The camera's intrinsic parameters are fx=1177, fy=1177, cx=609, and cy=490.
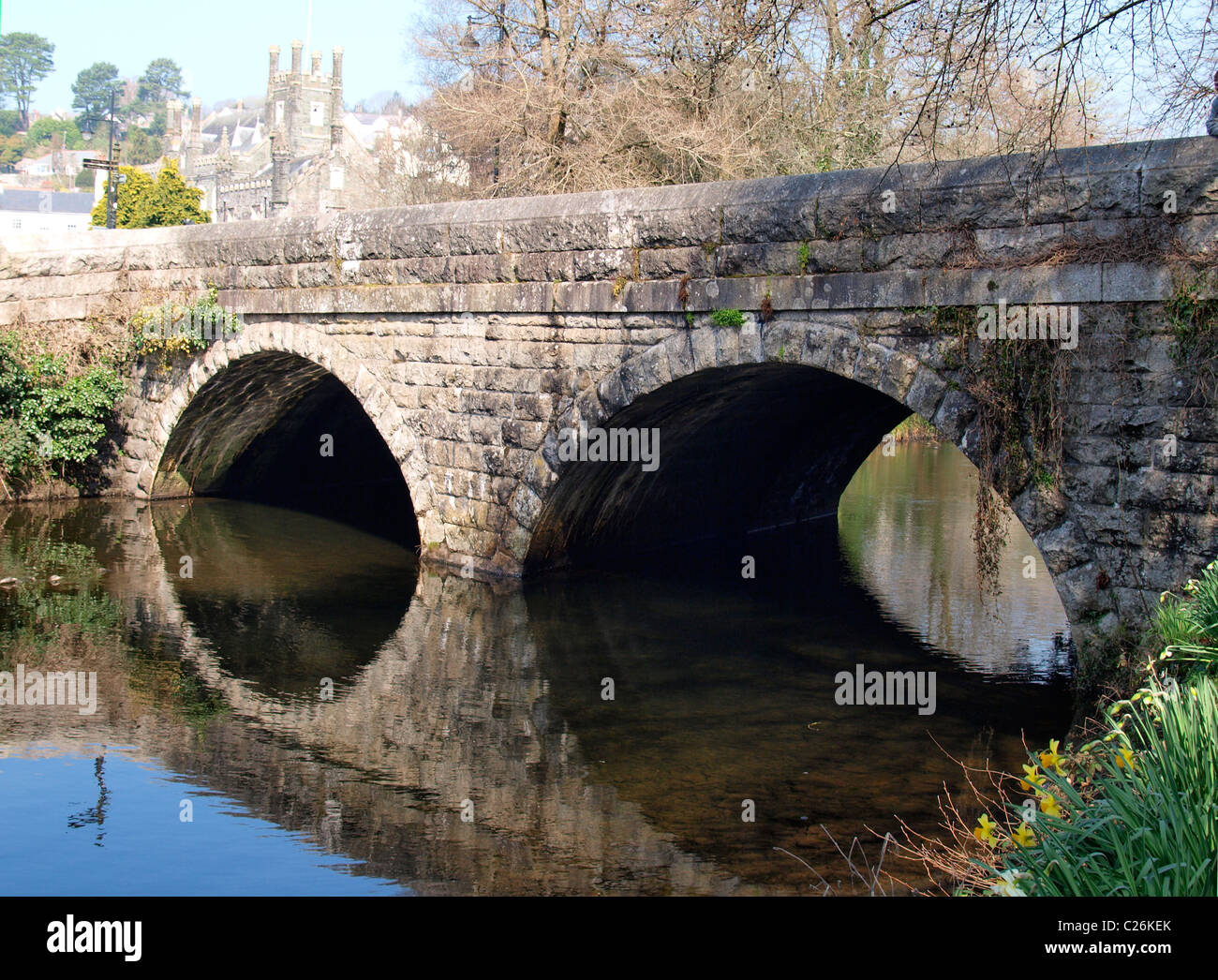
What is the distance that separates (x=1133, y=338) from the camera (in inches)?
274

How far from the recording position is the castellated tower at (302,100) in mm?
76062

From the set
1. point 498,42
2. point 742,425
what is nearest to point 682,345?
point 742,425

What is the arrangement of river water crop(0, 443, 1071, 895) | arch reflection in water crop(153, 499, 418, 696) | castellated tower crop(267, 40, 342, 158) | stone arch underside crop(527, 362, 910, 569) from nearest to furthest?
river water crop(0, 443, 1071, 895) → arch reflection in water crop(153, 499, 418, 696) → stone arch underside crop(527, 362, 910, 569) → castellated tower crop(267, 40, 342, 158)

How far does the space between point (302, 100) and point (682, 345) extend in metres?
75.9

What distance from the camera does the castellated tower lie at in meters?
Answer: 76.1

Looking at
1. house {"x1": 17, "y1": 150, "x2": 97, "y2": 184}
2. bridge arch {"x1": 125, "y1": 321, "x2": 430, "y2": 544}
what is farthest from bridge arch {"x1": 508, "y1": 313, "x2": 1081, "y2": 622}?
house {"x1": 17, "y1": 150, "x2": 97, "y2": 184}

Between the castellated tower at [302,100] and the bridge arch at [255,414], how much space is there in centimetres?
6199

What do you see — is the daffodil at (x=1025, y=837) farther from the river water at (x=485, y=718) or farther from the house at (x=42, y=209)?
the house at (x=42, y=209)

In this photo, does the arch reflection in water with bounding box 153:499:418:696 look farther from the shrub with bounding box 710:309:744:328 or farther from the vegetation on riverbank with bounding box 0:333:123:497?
the shrub with bounding box 710:309:744:328

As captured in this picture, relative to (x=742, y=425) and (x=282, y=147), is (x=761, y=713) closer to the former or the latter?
(x=742, y=425)

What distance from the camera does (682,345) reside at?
30.2ft

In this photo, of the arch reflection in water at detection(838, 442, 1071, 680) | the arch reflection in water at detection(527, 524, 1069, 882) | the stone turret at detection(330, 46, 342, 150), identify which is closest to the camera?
the arch reflection in water at detection(527, 524, 1069, 882)

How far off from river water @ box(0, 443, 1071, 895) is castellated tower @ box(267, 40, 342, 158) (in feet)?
225
